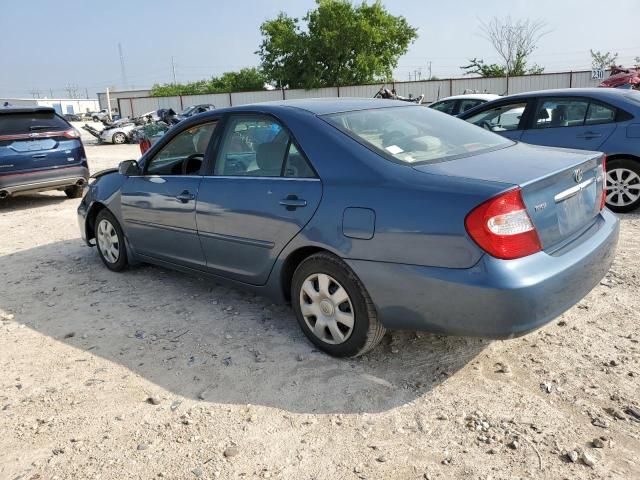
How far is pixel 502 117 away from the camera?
7.28 meters

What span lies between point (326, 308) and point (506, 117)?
16.6 feet

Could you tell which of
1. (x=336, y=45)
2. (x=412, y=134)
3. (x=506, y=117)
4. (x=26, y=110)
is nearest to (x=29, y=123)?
(x=26, y=110)

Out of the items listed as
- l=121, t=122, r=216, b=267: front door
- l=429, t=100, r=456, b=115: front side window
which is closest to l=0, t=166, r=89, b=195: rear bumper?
l=121, t=122, r=216, b=267: front door

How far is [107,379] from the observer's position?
3318 millimetres

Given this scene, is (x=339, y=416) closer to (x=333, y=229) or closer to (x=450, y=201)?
(x=333, y=229)

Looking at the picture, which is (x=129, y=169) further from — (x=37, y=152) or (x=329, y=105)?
(x=37, y=152)

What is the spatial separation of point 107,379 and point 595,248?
294cm

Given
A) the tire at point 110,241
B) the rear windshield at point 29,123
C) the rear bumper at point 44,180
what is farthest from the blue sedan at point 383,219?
the rear windshield at point 29,123

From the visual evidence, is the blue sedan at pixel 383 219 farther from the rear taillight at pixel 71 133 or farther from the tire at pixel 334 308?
the rear taillight at pixel 71 133

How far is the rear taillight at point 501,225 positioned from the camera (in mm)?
2574

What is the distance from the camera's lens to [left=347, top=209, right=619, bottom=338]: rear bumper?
258cm

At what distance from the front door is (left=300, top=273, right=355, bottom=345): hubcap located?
3.65 ft

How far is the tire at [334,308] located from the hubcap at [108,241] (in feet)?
8.07

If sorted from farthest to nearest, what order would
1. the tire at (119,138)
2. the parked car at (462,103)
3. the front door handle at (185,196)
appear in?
the tire at (119,138)
the parked car at (462,103)
the front door handle at (185,196)
